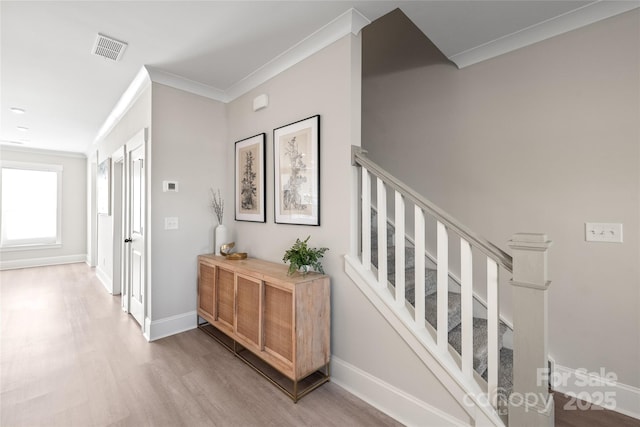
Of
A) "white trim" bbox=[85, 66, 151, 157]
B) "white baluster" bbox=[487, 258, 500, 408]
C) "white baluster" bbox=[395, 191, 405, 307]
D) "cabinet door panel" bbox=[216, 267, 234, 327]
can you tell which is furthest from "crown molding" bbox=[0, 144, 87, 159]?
"white baluster" bbox=[487, 258, 500, 408]

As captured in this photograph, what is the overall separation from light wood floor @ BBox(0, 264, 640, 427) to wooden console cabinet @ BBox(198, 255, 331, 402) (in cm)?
16

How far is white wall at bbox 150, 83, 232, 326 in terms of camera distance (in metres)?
2.86

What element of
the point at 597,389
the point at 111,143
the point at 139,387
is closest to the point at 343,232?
the point at 139,387

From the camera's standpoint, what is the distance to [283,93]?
2623 millimetres

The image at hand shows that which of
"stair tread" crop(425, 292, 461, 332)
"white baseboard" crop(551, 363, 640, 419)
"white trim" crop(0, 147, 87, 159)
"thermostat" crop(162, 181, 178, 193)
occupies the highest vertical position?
"white trim" crop(0, 147, 87, 159)

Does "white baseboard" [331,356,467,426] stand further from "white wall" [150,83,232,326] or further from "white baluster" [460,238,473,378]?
"white wall" [150,83,232,326]

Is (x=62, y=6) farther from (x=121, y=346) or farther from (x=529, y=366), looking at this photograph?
(x=529, y=366)

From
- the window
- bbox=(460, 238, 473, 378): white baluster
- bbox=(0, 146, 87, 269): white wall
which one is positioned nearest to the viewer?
bbox=(460, 238, 473, 378): white baluster

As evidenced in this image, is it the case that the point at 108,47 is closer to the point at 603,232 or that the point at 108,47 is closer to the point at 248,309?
the point at 248,309

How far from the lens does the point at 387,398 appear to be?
184 cm

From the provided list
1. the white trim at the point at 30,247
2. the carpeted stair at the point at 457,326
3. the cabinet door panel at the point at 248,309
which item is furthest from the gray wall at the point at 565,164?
the white trim at the point at 30,247

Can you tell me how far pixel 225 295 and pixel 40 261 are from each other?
247 inches

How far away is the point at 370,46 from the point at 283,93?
98 centimetres

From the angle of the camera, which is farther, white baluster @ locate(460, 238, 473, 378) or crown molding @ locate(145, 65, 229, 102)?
crown molding @ locate(145, 65, 229, 102)
